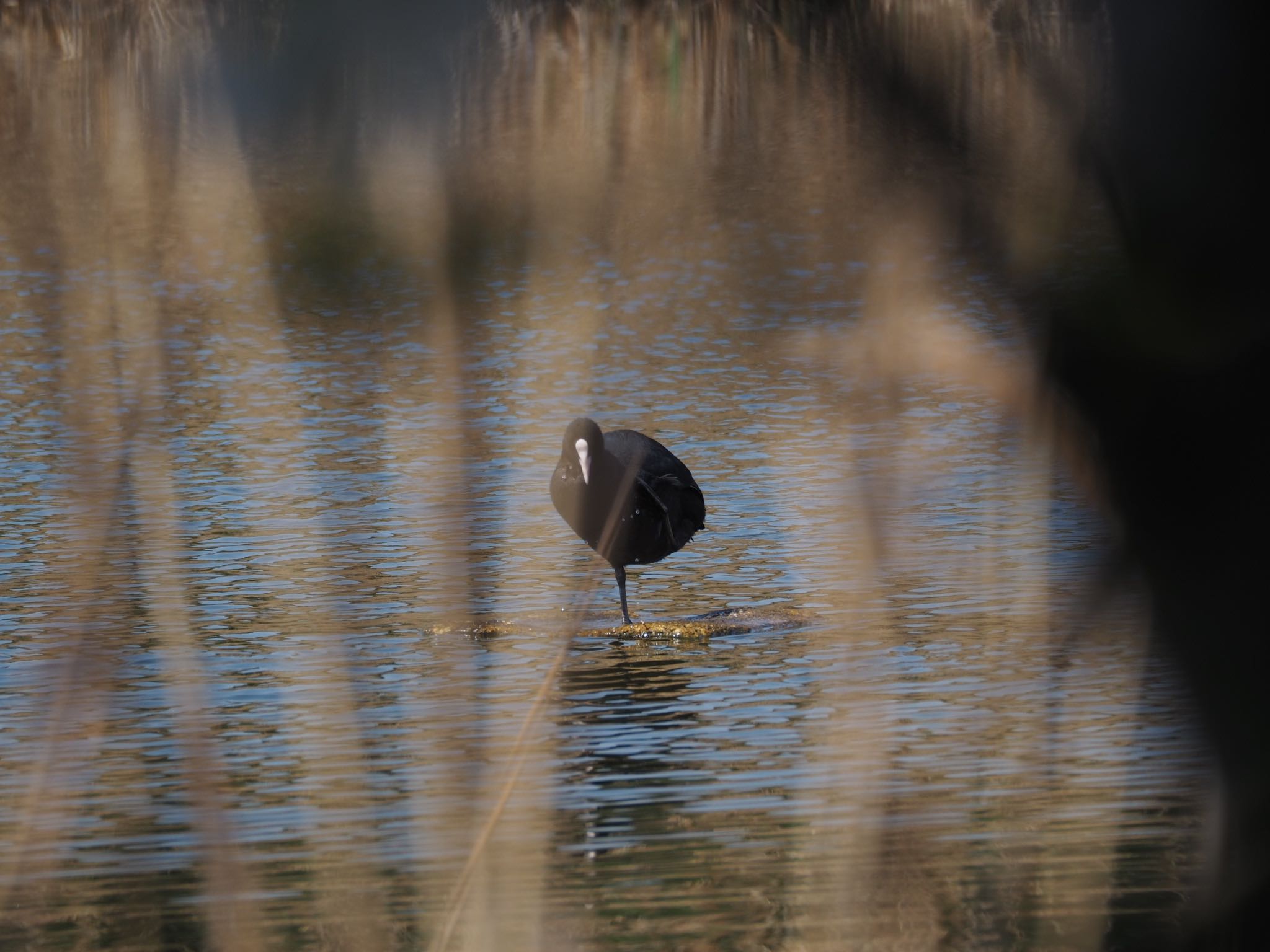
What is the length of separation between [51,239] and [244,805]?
11.9 feet

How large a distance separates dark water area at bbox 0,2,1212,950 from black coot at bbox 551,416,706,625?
0.32m

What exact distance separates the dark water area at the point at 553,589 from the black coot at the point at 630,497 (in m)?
0.32

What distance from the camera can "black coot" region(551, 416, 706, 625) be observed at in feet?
27.7

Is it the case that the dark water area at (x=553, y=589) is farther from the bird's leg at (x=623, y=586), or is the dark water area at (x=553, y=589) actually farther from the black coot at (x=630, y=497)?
the black coot at (x=630, y=497)

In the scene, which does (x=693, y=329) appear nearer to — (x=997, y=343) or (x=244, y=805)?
(x=244, y=805)

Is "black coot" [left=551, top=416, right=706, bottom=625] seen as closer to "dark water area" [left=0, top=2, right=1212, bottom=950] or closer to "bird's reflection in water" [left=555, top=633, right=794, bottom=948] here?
"dark water area" [left=0, top=2, right=1212, bottom=950]

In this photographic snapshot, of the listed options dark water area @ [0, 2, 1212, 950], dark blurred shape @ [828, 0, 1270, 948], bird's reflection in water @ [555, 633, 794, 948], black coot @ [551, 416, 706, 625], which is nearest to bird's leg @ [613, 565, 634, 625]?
black coot @ [551, 416, 706, 625]

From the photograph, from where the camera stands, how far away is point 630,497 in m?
8.13

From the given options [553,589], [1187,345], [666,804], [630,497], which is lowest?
[553,589]

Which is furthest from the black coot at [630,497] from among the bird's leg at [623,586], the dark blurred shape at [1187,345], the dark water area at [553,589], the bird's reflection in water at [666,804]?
the dark blurred shape at [1187,345]

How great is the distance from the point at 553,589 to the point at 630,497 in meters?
0.95

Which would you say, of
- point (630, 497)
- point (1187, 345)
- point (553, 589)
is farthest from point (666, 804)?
point (1187, 345)

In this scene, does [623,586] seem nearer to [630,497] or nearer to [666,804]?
[630,497]

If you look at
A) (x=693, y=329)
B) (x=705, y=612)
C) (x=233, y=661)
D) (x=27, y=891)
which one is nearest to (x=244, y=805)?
(x=27, y=891)
